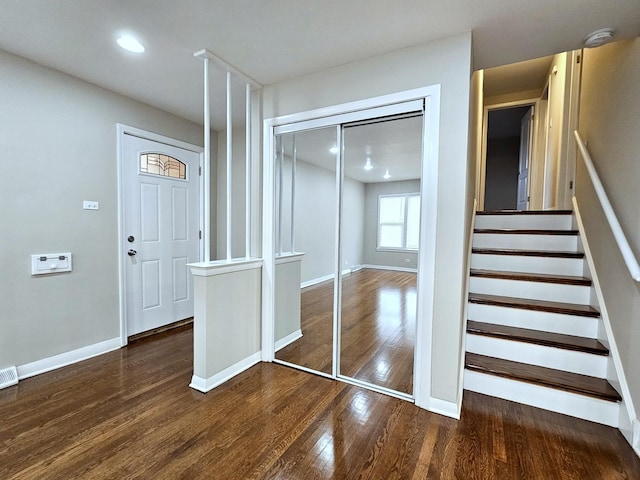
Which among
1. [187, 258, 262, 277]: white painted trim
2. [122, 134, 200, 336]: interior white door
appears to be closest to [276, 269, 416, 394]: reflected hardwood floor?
[187, 258, 262, 277]: white painted trim

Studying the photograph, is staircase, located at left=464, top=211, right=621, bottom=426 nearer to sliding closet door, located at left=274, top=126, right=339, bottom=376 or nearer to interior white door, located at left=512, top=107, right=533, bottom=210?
sliding closet door, located at left=274, top=126, right=339, bottom=376

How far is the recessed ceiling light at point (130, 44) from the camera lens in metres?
2.01

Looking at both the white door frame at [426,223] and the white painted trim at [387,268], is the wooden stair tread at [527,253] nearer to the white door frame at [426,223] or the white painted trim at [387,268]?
the white painted trim at [387,268]

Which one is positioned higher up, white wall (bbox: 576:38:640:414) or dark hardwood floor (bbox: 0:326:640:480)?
white wall (bbox: 576:38:640:414)

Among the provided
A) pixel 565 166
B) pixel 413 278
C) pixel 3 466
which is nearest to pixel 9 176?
pixel 3 466

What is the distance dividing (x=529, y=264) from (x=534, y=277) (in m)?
0.24

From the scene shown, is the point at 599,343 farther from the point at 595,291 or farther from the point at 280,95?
the point at 280,95

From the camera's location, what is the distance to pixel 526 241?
2.96 meters

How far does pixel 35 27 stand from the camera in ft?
6.23

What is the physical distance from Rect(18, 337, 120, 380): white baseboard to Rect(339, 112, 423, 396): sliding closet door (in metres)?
2.24

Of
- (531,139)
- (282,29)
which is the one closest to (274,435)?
(282,29)

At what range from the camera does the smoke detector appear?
6.01 ft

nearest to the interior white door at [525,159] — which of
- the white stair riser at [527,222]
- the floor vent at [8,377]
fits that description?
the white stair riser at [527,222]

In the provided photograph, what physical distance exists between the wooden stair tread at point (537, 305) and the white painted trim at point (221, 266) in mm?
1908
